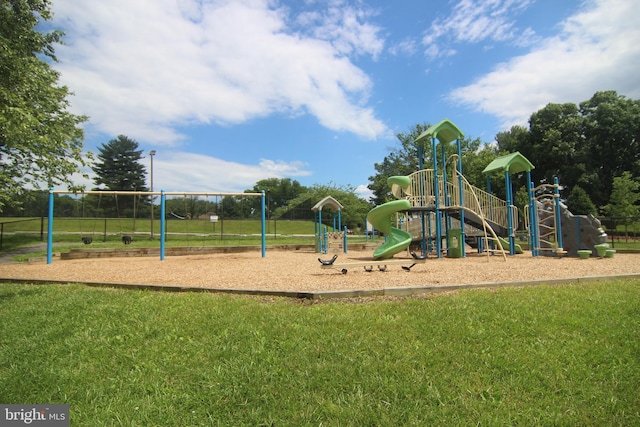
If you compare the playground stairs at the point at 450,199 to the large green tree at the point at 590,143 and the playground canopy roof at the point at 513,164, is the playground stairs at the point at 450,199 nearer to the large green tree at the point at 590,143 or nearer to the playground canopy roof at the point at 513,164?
the playground canopy roof at the point at 513,164

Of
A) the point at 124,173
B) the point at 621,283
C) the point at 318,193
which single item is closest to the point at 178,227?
the point at 621,283

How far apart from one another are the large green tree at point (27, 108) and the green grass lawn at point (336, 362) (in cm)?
296

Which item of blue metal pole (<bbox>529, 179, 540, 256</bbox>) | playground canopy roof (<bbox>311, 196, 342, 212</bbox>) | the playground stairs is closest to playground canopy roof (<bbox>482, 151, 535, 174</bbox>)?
the playground stairs

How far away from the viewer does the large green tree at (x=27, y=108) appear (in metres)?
5.88

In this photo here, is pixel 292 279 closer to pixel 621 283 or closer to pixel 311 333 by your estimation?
pixel 311 333

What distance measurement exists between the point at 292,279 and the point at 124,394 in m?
4.72

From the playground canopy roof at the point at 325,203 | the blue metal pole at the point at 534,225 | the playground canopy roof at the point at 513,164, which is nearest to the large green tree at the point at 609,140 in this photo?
the playground canopy roof at the point at 513,164

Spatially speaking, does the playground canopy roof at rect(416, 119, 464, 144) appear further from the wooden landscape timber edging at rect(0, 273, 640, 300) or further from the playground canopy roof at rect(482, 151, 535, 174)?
the wooden landscape timber edging at rect(0, 273, 640, 300)

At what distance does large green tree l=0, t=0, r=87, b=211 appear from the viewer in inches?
231

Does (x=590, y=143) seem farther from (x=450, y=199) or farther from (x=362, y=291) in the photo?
(x=362, y=291)

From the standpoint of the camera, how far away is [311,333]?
12.6 feet

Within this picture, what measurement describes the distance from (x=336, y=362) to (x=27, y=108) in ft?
22.5

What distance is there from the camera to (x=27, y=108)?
6395 millimetres

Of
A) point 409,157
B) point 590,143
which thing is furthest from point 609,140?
point 409,157
